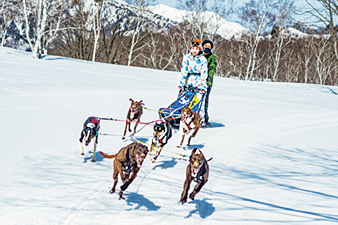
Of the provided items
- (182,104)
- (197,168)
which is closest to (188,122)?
(182,104)

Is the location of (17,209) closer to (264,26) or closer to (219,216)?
(219,216)

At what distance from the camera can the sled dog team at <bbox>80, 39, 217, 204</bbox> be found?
286 centimetres

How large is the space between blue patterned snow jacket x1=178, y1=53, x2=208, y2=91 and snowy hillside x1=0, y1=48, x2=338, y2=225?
4.05 ft

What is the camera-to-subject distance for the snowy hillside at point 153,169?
3102 millimetres

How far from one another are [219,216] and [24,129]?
4.24 m

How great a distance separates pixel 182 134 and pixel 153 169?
1.29 m

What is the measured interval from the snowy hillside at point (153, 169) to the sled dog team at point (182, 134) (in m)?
0.29

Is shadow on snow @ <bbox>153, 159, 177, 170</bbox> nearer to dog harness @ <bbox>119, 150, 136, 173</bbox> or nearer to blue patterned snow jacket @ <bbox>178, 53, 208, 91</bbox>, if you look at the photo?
dog harness @ <bbox>119, 150, 136, 173</bbox>

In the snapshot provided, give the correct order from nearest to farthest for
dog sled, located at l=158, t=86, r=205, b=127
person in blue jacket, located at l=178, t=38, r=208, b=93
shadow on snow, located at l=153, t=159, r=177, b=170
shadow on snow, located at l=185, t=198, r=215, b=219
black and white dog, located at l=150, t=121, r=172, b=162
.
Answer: shadow on snow, located at l=185, t=198, r=215, b=219 < black and white dog, located at l=150, t=121, r=172, b=162 < shadow on snow, located at l=153, t=159, r=177, b=170 < dog sled, located at l=158, t=86, r=205, b=127 < person in blue jacket, located at l=178, t=38, r=208, b=93

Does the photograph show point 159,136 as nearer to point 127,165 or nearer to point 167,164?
point 167,164

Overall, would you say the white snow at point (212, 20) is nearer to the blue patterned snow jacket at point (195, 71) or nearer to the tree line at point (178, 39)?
the tree line at point (178, 39)

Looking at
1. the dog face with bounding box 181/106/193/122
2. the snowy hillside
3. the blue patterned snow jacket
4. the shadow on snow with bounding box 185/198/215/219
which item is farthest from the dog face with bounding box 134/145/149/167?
the blue patterned snow jacket

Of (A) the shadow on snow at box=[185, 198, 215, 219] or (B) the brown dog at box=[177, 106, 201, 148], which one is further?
(B) the brown dog at box=[177, 106, 201, 148]

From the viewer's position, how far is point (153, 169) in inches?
172
